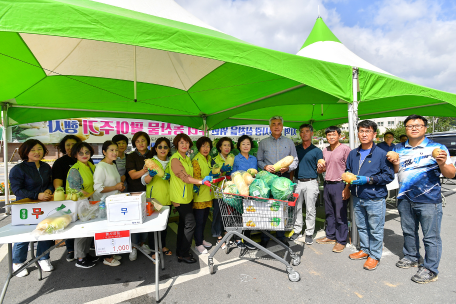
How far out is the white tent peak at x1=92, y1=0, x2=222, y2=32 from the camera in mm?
2848

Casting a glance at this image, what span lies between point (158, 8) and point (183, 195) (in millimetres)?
2553

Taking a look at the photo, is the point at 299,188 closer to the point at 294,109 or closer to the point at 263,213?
the point at 263,213

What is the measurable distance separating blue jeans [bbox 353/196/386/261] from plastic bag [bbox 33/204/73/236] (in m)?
3.47

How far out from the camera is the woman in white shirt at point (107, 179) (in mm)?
2939

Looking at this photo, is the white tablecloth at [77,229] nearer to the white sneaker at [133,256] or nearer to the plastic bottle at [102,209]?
the plastic bottle at [102,209]

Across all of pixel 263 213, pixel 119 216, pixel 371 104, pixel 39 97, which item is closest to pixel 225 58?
pixel 263 213

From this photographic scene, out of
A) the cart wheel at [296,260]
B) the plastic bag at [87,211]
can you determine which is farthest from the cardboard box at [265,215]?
the plastic bag at [87,211]

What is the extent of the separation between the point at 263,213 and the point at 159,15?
2.81m

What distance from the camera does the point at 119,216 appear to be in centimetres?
236

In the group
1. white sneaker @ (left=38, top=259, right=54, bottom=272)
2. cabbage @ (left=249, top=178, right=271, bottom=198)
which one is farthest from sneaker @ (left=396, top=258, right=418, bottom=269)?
white sneaker @ (left=38, top=259, right=54, bottom=272)

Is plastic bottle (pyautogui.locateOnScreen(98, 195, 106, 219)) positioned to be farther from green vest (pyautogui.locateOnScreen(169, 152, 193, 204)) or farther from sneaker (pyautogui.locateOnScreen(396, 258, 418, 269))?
sneaker (pyautogui.locateOnScreen(396, 258, 418, 269))

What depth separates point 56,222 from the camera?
7.22 ft

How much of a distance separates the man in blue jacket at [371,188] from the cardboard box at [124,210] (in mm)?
2491

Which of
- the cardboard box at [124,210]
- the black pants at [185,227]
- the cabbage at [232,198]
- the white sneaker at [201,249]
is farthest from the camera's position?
the white sneaker at [201,249]
